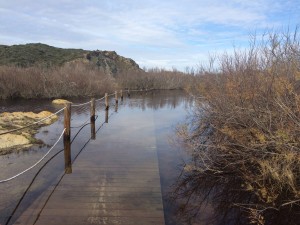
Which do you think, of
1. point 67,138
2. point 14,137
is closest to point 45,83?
point 14,137

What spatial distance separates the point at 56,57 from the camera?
257 feet

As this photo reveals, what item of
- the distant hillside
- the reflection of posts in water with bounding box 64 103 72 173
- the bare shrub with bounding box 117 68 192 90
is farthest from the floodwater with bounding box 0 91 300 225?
the distant hillside

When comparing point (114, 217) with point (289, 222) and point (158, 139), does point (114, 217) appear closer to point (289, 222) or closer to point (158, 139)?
point (289, 222)

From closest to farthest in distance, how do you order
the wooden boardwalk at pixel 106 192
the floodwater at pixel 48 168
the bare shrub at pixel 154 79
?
1. the wooden boardwalk at pixel 106 192
2. the floodwater at pixel 48 168
3. the bare shrub at pixel 154 79

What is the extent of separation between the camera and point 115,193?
6.09 meters

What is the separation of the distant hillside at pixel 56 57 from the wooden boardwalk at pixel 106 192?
6134 cm

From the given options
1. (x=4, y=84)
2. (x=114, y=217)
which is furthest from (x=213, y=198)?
(x=4, y=84)

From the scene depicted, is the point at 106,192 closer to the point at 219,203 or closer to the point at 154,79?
the point at 219,203

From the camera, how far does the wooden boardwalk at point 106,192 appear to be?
5.16m

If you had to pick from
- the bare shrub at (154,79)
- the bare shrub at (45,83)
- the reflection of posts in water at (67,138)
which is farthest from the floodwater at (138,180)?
the bare shrub at (154,79)

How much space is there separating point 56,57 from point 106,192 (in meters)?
75.9

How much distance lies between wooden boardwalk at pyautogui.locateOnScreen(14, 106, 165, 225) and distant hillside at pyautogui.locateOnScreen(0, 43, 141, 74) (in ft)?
201

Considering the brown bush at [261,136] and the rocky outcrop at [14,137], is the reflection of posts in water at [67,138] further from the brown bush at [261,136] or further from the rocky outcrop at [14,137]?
the brown bush at [261,136]

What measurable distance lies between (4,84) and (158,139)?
19338 millimetres
